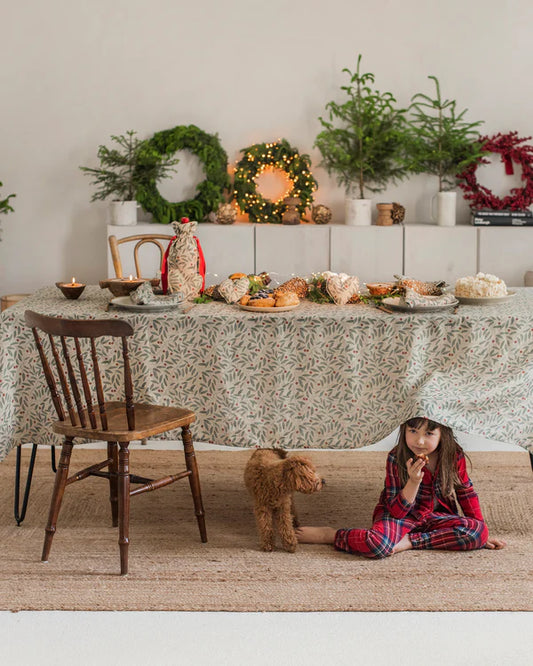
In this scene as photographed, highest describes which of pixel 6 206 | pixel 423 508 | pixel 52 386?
pixel 6 206

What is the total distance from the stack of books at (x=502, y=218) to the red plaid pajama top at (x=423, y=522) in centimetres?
280

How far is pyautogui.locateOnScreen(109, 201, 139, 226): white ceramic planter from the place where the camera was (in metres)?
5.24

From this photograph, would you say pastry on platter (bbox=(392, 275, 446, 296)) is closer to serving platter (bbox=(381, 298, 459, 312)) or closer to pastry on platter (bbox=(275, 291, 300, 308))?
serving platter (bbox=(381, 298, 459, 312))

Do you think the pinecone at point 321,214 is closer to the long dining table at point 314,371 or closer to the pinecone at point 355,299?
the pinecone at point 355,299

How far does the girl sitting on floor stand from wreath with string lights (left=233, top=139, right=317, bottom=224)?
9.39 ft

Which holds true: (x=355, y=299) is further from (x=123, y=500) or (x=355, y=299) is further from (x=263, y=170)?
(x=263, y=170)

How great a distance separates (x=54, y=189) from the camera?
5590 mm

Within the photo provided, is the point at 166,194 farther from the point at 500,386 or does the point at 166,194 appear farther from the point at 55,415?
the point at 500,386

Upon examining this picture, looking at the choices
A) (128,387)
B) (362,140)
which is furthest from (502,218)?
(128,387)

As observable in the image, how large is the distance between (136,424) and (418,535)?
102 cm

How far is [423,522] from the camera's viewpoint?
9.25 feet
